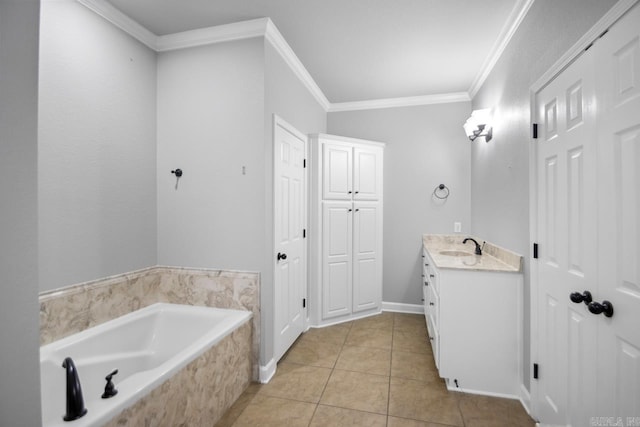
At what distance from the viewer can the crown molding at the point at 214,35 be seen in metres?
2.13

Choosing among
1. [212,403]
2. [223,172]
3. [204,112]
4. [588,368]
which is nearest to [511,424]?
[588,368]

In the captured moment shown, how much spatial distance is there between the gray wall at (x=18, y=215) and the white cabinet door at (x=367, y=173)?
3.00m

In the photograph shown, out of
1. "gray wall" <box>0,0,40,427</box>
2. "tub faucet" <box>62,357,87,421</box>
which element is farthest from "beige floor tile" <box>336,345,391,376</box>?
"gray wall" <box>0,0,40,427</box>

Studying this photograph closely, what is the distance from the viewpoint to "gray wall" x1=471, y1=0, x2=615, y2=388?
4.75ft

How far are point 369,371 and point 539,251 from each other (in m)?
1.56

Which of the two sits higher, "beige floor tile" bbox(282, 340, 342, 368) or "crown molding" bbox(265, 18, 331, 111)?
"crown molding" bbox(265, 18, 331, 111)

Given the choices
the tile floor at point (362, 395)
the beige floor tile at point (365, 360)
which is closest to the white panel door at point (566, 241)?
Answer: the tile floor at point (362, 395)

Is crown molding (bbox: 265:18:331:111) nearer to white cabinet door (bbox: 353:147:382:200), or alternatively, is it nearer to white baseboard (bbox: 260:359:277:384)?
white cabinet door (bbox: 353:147:382:200)

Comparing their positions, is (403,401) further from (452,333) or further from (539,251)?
(539,251)

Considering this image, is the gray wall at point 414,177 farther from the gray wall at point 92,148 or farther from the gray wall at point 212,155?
the gray wall at point 92,148

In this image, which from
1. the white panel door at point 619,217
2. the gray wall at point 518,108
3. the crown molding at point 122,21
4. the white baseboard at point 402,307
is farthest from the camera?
the white baseboard at point 402,307

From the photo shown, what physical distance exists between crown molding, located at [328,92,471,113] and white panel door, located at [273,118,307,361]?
118 centimetres

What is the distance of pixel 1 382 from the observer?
539mm

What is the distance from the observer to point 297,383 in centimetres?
216
